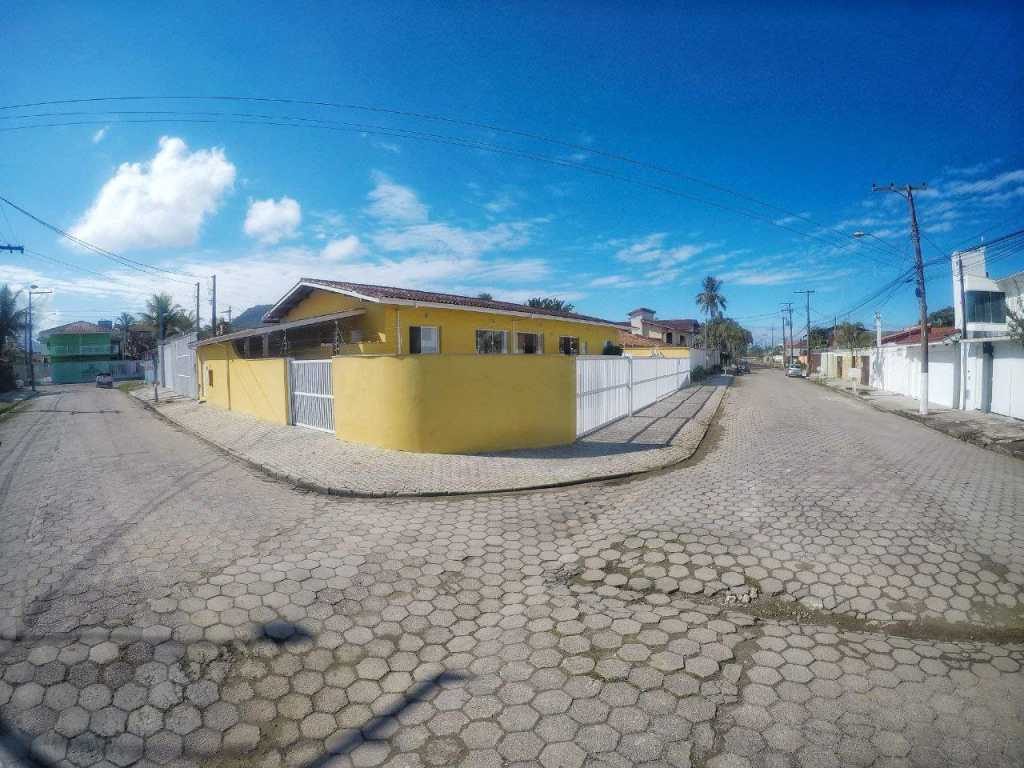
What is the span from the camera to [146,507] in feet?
18.2

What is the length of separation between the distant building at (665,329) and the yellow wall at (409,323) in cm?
2948

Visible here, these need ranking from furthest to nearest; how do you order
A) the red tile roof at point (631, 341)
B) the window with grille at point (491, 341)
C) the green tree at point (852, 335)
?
the green tree at point (852, 335) < the red tile roof at point (631, 341) < the window with grille at point (491, 341)

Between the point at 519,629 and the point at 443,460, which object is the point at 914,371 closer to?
the point at 443,460

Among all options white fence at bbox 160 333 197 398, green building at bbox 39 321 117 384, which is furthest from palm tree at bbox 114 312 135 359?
white fence at bbox 160 333 197 398

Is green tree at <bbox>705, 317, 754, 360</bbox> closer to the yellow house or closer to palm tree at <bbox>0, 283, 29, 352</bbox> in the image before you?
the yellow house

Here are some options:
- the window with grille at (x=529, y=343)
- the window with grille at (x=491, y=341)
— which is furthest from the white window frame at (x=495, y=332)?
the window with grille at (x=529, y=343)

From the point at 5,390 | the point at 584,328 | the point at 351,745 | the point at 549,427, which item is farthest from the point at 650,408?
the point at 5,390

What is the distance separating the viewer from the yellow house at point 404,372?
802 centimetres

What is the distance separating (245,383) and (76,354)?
47559 mm

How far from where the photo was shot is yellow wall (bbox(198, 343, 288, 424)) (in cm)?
1196

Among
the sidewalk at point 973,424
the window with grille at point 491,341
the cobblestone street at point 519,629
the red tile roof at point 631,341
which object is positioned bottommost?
the sidewalk at point 973,424

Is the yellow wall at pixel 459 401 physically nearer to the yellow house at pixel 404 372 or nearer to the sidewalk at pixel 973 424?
the yellow house at pixel 404 372

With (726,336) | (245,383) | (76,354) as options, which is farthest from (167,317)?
(726,336)

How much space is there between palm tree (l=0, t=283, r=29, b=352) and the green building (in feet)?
41.2
